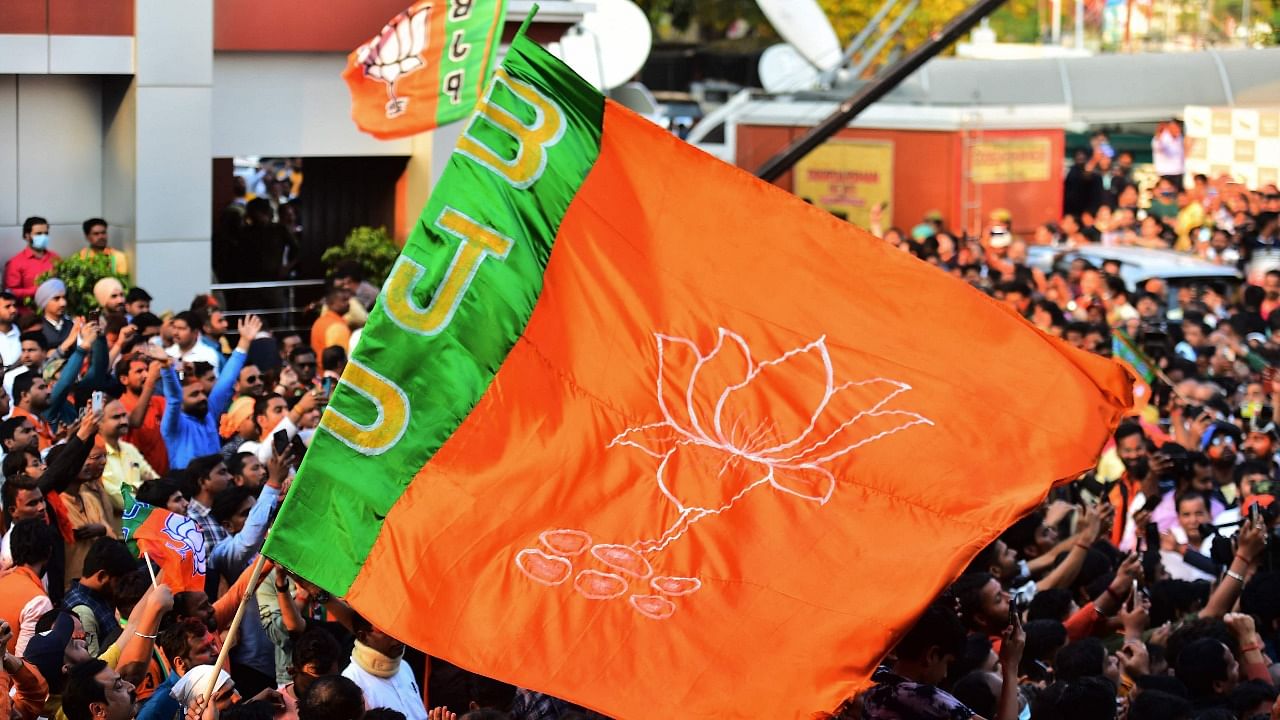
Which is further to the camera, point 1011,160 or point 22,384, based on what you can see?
point 1011,160

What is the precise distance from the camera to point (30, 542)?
314 inches

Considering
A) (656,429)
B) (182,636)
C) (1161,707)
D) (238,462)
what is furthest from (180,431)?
(1161,707)

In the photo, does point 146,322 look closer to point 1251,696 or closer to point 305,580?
point 305,580

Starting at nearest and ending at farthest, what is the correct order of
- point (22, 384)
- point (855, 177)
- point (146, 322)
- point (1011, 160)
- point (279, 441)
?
point (279, 441) → point (22, 384) → point (146, 322) → point (855, 177) → point (1011, 160)

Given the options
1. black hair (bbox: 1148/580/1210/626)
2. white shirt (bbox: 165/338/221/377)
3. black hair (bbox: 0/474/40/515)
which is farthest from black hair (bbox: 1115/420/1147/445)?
black hair (bbox: 0/474/40/515)

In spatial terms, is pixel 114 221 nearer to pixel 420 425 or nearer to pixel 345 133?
pixel 345 133

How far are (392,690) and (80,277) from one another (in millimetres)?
10104

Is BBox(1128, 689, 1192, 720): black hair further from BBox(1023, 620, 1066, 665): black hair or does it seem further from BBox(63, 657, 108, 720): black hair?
BBox(63, 657, 108, 720): black hair

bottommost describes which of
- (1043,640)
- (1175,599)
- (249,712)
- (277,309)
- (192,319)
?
(277,309)

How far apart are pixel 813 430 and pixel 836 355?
0.28m

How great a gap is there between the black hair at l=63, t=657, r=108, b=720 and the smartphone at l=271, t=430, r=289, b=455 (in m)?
3.33

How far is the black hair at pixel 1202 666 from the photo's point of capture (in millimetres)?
7555

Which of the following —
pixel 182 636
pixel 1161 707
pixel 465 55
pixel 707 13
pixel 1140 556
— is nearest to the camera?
pixel 1161 707

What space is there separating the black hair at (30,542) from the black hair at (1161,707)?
442 centimetres
